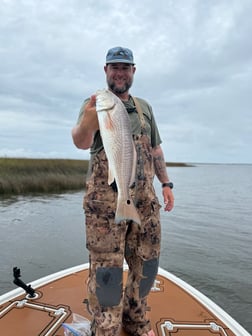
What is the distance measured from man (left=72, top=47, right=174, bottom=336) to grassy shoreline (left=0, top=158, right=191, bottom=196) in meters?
18.4

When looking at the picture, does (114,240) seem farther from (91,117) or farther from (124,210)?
(91,117)

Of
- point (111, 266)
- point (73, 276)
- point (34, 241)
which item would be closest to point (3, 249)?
point (34, 241)

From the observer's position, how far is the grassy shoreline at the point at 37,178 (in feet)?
68.2

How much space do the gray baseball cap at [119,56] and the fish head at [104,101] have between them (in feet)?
1.82

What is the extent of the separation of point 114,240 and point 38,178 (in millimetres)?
20580

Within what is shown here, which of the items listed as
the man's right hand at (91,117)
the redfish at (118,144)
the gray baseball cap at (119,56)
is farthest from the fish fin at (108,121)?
the gray baseball cap at (119,56)

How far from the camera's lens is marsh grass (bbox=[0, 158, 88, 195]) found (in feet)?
68.3

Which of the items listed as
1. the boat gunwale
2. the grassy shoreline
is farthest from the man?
the grassy shoreline

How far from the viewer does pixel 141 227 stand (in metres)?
3.13

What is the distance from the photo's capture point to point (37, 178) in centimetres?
2266

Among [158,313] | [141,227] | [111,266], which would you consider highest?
[141,227]

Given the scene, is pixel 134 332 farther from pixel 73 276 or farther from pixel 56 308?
pixel 73 276

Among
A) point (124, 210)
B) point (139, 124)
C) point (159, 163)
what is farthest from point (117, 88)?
point (124, 210)

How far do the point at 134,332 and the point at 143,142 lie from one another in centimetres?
197
